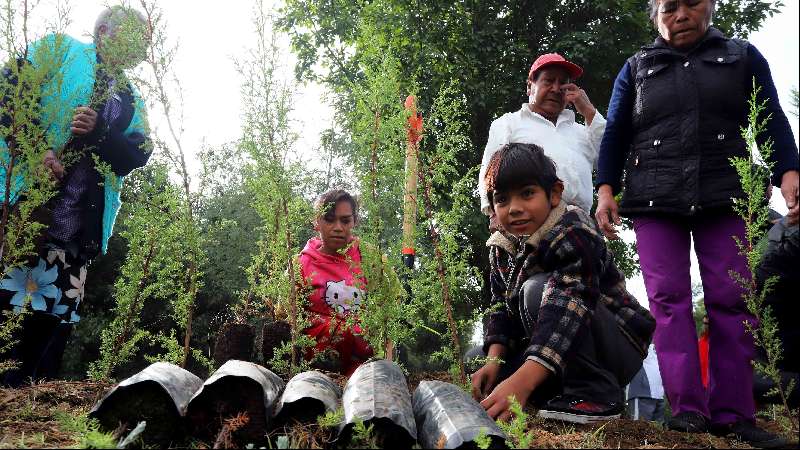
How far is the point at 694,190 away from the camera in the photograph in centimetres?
295

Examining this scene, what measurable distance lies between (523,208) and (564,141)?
1.22 m

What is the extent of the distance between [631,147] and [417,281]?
153 centimetres

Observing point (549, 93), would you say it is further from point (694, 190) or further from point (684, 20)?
point (694, 190)

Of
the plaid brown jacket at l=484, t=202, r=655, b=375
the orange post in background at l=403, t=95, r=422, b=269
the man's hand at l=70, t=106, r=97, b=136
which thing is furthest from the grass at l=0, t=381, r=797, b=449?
the man's hand at l=70, t=106, r=97, b=136

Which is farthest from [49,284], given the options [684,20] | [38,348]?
[684,20]

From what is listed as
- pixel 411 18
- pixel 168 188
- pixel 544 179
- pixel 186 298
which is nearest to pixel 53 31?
pixel 168 188

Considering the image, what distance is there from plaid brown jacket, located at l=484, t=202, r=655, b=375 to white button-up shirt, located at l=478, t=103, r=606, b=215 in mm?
770

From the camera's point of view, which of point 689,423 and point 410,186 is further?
point 410,186

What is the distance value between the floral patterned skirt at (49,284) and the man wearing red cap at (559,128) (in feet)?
8.41

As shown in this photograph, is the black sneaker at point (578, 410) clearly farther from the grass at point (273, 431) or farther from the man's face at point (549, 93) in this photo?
the man's face at point (549, 93)

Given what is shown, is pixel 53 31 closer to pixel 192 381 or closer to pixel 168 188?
pixel 168 188

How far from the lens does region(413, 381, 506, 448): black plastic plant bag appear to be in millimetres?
1665

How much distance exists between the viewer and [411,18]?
459 inches

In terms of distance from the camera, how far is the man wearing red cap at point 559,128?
3.77m
